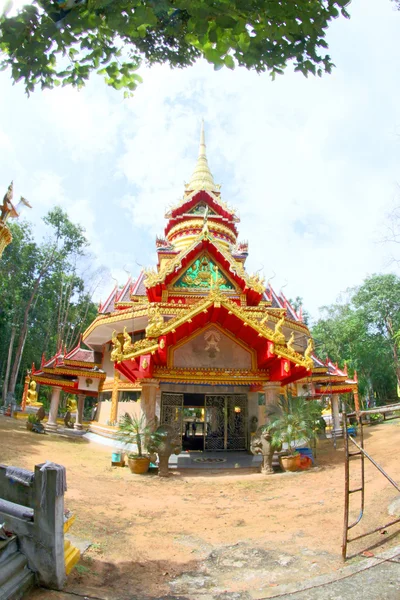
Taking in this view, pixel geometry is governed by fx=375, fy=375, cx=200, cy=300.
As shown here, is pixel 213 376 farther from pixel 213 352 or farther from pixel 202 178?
pixel 202 178

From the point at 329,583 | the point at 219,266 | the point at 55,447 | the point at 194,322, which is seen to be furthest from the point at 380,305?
the point at 329,583

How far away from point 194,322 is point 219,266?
4.07m

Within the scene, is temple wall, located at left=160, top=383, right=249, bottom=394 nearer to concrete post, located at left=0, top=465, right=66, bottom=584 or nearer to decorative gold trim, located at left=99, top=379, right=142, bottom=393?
decorative gold trim, located at left=99, top=379, right=142, bottom=393

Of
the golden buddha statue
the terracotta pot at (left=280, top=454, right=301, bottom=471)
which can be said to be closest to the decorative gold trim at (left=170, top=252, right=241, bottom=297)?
the terracotta pot at (left=280, top=454, right=301, bottom=471)

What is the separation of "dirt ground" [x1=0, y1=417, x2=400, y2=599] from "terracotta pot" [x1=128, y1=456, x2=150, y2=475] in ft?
0.64

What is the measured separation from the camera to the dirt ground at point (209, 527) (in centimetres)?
432

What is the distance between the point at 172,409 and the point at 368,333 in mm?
30816

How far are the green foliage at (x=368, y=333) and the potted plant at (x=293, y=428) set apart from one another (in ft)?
92.9

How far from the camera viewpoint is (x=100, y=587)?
399 centimetres

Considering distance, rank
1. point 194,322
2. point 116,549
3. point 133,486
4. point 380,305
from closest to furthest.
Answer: point 116,549
point 133,486
point 194,322
point 380,305

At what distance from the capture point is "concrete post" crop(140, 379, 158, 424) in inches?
446

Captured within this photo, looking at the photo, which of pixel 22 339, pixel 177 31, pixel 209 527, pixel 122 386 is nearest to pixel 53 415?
pixel 122 386

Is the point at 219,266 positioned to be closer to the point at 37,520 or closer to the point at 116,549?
the point at 116,549

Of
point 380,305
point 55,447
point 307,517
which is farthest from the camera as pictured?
point 380,305
